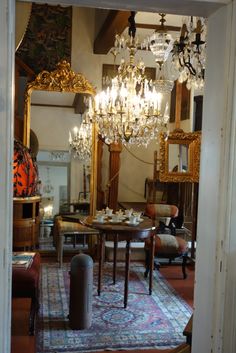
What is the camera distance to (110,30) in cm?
443

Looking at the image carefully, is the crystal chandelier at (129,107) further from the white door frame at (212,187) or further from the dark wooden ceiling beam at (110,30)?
the white door frame at (212,187)

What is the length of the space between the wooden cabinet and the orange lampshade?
1376 mm

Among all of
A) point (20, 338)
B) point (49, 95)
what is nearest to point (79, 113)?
point (49, 95)

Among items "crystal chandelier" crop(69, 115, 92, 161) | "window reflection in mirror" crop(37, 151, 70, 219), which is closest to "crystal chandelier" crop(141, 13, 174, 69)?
"crystal chandelier" crop(69, 115, 92, 161)

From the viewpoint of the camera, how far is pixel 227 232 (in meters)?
1.28

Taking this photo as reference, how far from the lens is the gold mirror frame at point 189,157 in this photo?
5191 mm

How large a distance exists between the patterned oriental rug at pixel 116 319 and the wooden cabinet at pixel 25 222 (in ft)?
1.58

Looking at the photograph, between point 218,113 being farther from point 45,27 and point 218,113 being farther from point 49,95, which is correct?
point 45,27

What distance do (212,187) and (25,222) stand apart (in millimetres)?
3352

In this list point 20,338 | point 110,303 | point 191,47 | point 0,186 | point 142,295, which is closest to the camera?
point 0,186

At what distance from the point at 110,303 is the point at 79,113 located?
8.70 feet

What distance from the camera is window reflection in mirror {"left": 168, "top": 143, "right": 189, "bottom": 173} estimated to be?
17.4 ft

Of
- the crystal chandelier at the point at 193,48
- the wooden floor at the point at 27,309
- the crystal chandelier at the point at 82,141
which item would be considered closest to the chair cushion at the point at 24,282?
the wooden floor at the point at 27,309

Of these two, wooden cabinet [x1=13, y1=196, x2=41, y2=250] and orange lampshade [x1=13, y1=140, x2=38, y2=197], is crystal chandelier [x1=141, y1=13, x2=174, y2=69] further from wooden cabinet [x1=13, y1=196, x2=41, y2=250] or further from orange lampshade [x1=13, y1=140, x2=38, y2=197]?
wooden cabinet [x1=13, y1=196, x2=41, y2=250]
